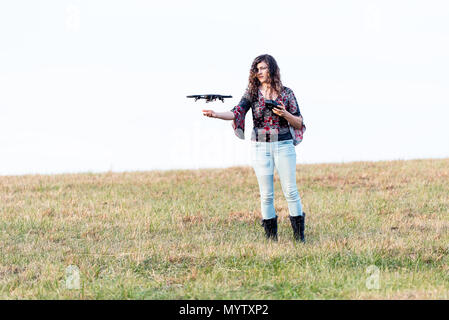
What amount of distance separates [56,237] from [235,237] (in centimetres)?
388

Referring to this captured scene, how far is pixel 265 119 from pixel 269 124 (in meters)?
0.11

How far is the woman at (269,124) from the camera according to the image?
866 cm

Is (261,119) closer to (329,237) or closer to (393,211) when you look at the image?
(329,237)

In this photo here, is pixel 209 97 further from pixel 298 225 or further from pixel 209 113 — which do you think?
pixel 298 225

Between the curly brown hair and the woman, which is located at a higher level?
the curly brown hair

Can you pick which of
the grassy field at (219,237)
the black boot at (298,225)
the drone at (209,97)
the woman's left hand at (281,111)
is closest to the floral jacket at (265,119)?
the woman's left hand at (281,111)

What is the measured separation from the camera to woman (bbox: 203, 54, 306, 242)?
8664mm

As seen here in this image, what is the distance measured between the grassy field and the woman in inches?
52.2

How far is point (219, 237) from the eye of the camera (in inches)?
420

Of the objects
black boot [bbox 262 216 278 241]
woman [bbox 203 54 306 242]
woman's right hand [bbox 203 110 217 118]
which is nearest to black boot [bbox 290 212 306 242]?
black boot [bbox 262 216 278 241]

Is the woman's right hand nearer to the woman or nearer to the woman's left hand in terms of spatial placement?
the woman

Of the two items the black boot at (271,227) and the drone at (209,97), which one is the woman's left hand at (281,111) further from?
the black boot at (271,227)

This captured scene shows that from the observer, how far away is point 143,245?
32.4 ft
